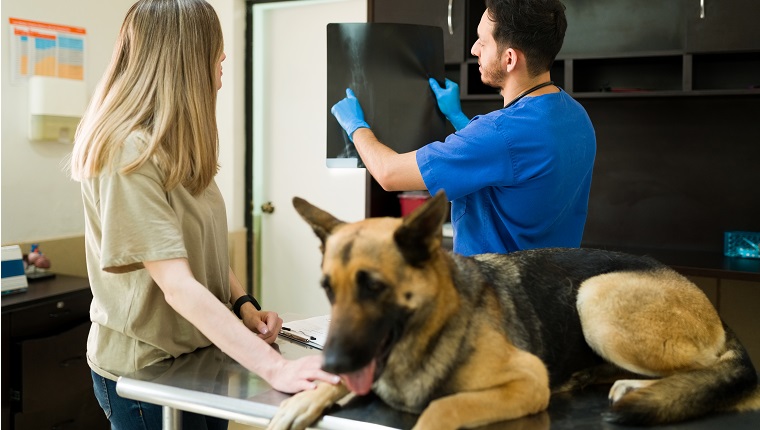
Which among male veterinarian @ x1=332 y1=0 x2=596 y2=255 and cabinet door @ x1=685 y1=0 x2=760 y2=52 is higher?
cabinet door @ x1=685 y1=0 x2=760 y2=52

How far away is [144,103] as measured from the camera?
1488 mm

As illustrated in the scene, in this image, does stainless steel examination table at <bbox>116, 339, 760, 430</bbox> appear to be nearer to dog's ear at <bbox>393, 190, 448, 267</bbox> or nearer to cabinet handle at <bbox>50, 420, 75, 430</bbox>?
dog's ear at <bbox>393, 190, 448, 267</bbox>

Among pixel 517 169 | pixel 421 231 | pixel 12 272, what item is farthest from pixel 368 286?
pixel 12 272

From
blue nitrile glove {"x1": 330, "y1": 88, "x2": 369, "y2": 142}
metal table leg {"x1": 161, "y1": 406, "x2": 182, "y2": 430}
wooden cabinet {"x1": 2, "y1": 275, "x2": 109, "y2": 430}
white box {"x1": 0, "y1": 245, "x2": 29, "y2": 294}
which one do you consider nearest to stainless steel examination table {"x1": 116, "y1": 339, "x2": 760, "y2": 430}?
metal table leg {"x1": 161, "y1": 406, "x2": 182, "y2": 430}

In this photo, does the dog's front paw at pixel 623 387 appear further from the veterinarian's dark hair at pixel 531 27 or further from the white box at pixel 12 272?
the white box at pixel 12 272

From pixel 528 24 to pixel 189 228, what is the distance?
Result: 94 cm

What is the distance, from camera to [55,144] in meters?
3.87

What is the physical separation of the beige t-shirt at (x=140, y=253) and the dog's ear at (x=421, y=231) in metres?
0.48

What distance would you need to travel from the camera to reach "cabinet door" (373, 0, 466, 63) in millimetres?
3529

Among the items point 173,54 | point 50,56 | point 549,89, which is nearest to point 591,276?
point 549,89

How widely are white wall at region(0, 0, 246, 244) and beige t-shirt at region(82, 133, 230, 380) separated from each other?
2.42m

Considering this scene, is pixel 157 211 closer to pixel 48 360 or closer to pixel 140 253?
pixel 140 253

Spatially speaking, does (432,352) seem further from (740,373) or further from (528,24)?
(528,24)

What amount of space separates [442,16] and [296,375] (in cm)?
258
